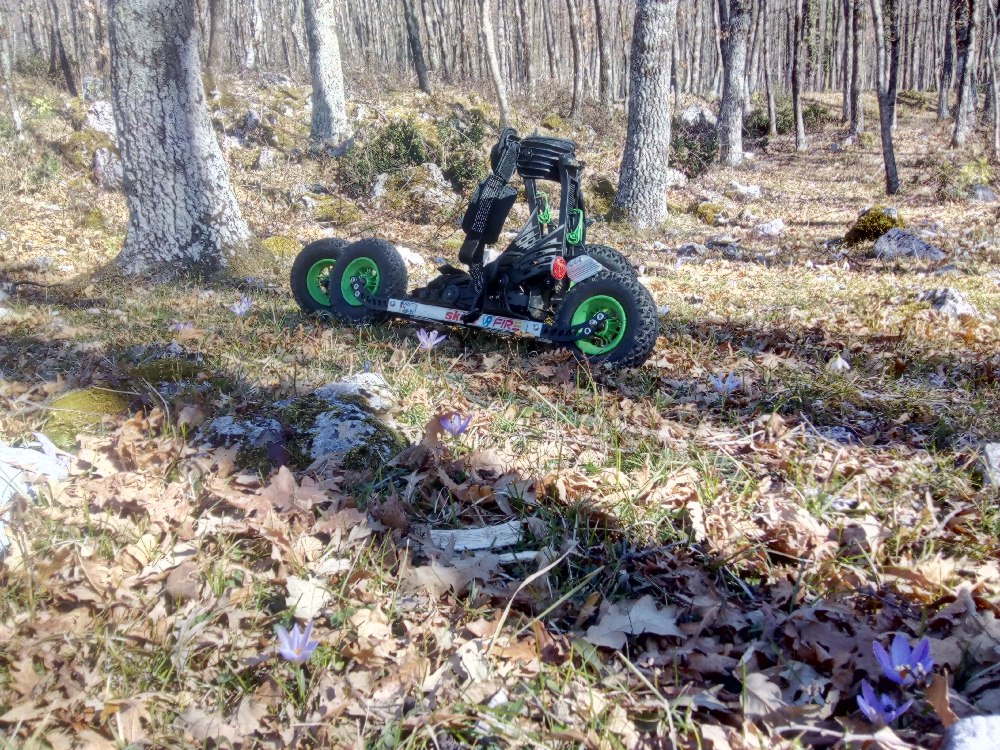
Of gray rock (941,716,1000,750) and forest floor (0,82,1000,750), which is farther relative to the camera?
forest floor (0,82,1000,750)

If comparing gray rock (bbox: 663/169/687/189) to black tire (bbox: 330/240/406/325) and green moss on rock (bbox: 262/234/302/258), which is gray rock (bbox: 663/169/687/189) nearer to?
green moss on rock (bbox: 262/234/302/258)

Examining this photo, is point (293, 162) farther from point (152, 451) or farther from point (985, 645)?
point (985, 645)

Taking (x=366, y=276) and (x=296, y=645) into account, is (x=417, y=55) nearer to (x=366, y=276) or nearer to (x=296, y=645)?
(x=366, y=276)

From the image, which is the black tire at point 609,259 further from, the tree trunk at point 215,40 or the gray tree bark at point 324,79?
the tree trunk at point 215,40

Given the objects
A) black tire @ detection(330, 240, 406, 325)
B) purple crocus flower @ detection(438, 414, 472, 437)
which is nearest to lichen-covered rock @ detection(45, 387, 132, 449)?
purple crocus flower @ detection(438, 414, 472, 437)

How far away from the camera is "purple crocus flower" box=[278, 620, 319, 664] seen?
67.1 inches

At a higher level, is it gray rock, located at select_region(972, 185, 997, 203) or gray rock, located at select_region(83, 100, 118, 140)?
gray rock, located at select_region(83, 100, 118, 140)

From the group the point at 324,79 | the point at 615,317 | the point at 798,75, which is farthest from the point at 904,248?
the point at 798,75

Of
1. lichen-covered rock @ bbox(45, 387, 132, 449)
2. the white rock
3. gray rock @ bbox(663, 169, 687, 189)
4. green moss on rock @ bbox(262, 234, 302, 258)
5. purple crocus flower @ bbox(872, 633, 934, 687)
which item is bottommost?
purple crocus flower @ bbox(872, 633, 934, 687)

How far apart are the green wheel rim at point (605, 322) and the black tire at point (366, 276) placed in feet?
4.70

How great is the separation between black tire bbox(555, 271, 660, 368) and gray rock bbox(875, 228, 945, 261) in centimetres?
628

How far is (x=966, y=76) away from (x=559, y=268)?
2102cm

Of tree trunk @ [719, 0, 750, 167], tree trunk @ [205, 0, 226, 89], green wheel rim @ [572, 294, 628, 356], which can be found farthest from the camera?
tree trunk @ [719, 0, 750, 167]

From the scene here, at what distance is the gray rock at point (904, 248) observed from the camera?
29.2ft
